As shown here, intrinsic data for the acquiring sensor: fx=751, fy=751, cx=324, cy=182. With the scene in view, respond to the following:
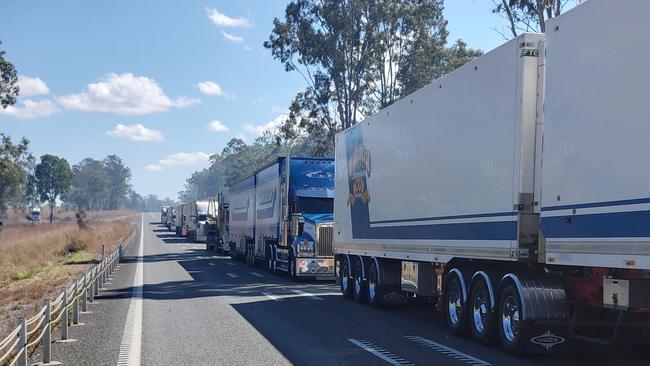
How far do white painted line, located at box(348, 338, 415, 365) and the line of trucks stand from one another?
1.48 metres

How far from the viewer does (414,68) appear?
142 feet

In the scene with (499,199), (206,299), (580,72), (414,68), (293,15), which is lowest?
(206,299)

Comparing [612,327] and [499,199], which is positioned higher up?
[499,199]

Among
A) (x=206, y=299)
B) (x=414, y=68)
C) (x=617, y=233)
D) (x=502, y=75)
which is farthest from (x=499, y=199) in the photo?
(x=414, y=68)

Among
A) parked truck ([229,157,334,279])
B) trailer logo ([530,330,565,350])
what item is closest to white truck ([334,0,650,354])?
trailer logo ([530,330,565,350])

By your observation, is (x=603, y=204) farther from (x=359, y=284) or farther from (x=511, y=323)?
(x=359, y=284)

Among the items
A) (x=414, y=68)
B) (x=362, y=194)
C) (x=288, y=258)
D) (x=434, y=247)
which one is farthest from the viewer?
(x=414, y=68)

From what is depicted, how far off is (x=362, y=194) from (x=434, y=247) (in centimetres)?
490

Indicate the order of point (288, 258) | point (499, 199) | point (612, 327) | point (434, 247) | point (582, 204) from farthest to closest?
point (288, 258)
point (434, 247)
point (499, 199)
point (612, 327)
point (582, 204)

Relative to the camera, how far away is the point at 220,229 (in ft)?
147

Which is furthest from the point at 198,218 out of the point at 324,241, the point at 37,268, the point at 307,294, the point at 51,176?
the point at 51,176

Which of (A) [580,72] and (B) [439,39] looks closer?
(A) [580,72]

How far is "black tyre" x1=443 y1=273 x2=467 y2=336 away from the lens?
11.8 m

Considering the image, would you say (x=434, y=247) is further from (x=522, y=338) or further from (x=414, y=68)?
(x=414, y=68)
